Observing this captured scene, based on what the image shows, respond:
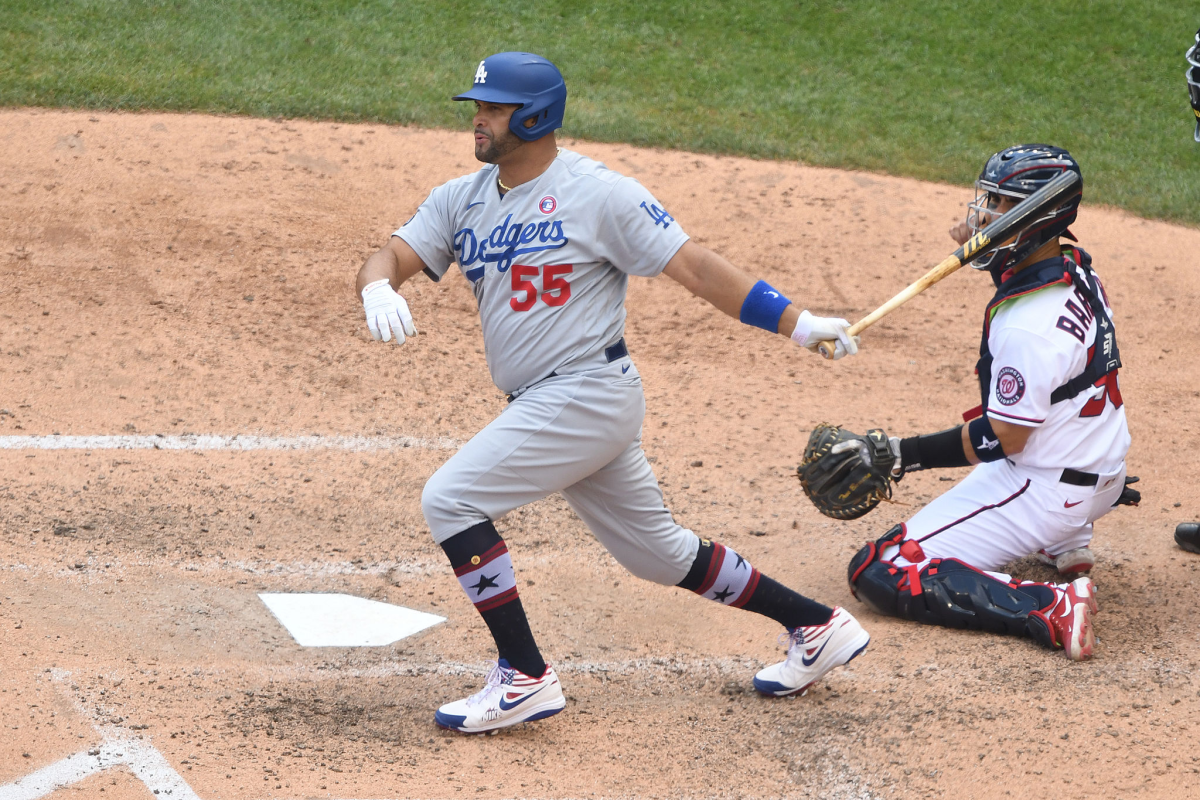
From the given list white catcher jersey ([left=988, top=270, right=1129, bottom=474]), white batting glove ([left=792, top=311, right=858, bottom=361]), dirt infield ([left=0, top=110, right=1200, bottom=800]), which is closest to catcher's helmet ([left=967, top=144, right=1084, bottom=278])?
white catcher jersey ([left=988, top=270, right=1129, bottom=474])

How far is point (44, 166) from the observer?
770 centimetres

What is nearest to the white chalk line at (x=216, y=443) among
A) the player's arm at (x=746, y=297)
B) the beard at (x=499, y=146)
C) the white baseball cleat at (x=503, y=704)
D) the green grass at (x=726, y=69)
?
the white baseball cleat at (x=503, y=704)

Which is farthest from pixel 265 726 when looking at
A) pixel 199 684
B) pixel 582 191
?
pixel 582 191

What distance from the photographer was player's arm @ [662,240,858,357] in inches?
142

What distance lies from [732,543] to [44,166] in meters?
5.21

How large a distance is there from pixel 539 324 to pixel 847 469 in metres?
1.36

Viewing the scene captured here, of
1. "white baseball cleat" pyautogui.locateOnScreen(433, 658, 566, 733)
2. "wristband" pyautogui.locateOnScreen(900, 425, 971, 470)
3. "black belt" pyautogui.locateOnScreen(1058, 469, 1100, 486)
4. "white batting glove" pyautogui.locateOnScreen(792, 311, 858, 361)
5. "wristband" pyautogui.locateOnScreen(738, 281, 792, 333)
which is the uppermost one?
"wristband" pyautogui.locateOnScreen(738, 281, 792, 333)

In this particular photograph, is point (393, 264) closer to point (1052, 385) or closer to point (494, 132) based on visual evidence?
point (494, 132)

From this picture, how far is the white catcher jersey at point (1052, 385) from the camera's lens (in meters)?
4.18

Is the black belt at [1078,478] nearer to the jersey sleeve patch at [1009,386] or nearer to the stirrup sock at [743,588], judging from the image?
the jersey sleeve patch at [1009,386]

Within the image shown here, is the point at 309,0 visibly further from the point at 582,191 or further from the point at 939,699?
the point at 939,699

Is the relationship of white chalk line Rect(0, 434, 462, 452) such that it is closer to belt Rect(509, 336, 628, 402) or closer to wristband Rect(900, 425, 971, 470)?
belt Rect(509, 336, 628, 402)

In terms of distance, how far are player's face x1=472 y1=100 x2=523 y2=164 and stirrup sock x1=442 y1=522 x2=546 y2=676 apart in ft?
3.70

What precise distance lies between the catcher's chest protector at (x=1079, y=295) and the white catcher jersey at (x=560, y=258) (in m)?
1.37
